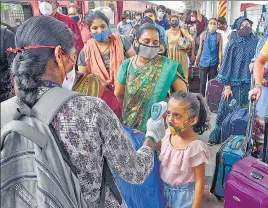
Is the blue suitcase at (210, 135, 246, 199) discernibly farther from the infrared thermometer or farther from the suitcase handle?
the infrared thermometer

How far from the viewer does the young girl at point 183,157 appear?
1.66 meters

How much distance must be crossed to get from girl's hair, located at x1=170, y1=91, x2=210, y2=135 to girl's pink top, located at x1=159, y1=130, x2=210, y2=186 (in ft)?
0.55

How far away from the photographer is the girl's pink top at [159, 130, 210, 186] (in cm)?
166

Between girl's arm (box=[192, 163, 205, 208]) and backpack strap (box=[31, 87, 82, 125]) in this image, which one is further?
girl's arm (box=[192, 163, 205, 208])

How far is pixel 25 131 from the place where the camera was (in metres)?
0.81

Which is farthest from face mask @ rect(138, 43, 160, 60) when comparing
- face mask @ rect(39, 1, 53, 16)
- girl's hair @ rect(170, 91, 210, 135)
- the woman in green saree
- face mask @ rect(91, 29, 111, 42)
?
face mask @ rect(39, 1, 53, 16)

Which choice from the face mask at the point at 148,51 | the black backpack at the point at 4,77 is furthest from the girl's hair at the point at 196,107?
the black backpack at the point at 4,77

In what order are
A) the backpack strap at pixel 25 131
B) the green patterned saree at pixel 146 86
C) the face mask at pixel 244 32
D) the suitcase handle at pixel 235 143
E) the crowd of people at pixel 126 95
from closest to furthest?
the backpack strap at pixel 25 131 → the crowd of people at pixel 126 95 → the green patterned saree at pixel 146 86 → the suitcase handle at pixel 235 143 → the face mask at pixel 244 32

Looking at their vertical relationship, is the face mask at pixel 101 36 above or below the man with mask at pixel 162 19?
below

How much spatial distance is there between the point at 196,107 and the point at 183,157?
274mm

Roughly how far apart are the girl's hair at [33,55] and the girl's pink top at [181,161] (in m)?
0.97

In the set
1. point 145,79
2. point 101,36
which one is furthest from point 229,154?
point 101,36

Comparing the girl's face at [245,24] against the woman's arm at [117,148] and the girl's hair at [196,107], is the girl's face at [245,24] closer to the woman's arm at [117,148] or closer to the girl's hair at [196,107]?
the girl's hair at [196,107]

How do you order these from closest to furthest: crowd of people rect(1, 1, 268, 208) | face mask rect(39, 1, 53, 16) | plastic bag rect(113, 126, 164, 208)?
crowd of people rect(1, 1, 268, 208)
plastic bag rect(113, 126, 164, 208)
face mask rect(39, 1, 53, 16)
